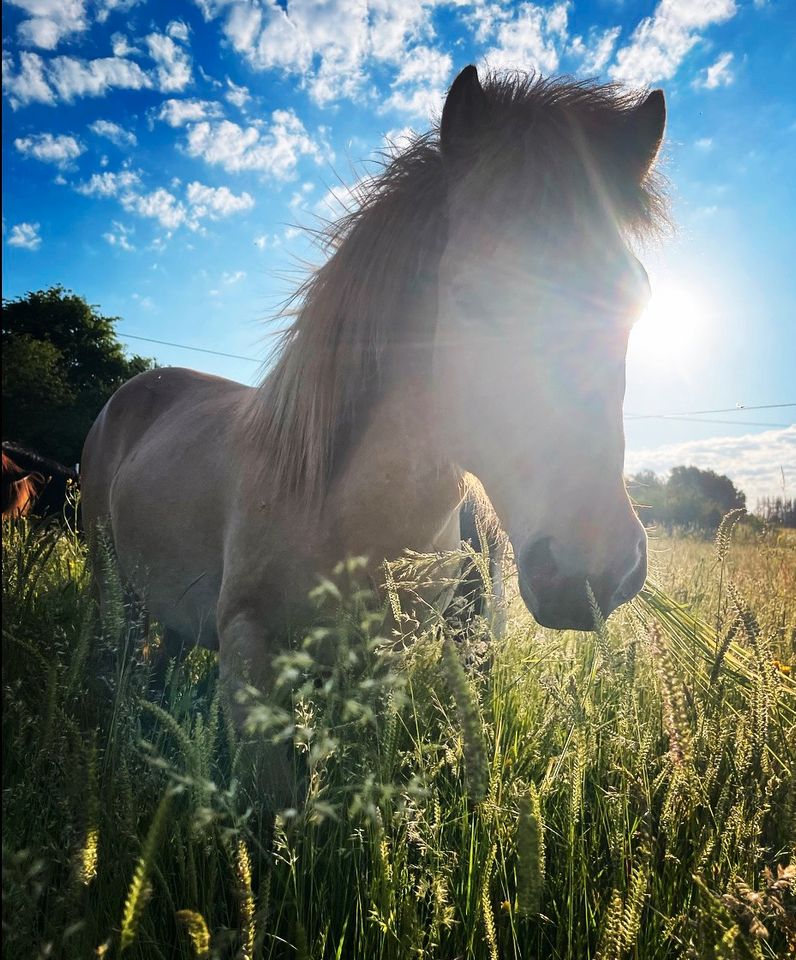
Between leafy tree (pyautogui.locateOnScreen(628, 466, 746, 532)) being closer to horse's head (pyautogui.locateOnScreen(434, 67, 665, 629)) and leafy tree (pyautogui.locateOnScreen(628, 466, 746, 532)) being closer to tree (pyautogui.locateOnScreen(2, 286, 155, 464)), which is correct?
horse's head (pyautogui.locateOnScreen(434, 67, 665, 629))

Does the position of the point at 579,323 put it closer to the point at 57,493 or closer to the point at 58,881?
the point at 58,881

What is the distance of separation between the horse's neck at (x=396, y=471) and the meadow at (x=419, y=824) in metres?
0.20

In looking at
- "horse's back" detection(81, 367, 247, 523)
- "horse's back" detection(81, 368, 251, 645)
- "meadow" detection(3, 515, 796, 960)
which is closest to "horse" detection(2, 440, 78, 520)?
"horse's back" detection(81, 367, 247, 523)

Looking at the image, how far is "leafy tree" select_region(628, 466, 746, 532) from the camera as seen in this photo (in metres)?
16.8

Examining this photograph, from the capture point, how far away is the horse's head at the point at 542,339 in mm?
1486

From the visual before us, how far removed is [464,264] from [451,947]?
64.9 inches

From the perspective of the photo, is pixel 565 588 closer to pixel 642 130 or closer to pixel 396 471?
pixel 396 471

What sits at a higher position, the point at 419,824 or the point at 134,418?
the point at 134,418

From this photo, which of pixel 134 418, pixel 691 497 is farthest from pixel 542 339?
pixel 691 497

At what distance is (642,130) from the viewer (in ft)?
6.76

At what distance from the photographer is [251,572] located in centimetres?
211

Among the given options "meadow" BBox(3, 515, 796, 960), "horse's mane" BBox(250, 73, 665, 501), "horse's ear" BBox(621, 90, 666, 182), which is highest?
"horse's ear" BBox(621, 90, 666, 182)

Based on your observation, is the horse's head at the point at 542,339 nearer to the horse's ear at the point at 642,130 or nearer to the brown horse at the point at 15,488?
the horse's ear at the point at 642,130

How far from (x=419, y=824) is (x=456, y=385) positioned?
1.16 meters
